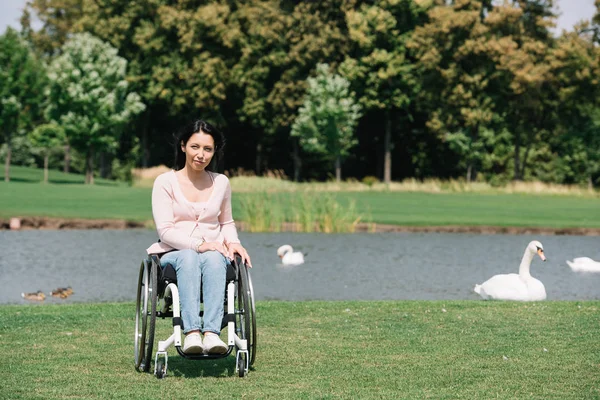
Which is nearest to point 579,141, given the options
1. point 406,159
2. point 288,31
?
point 406,159

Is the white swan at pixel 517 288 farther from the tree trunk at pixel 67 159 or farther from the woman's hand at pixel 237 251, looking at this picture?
the tree trunk at pixel 67 159

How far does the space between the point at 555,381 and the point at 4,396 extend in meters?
3.25

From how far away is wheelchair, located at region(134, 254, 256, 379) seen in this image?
256 inches

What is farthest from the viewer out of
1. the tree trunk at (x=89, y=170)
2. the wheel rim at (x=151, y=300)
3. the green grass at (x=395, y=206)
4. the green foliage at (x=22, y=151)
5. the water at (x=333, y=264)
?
the green foliage at (x=22, y=151)

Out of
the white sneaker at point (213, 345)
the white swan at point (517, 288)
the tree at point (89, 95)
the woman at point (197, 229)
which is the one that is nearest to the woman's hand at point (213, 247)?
the woman at point (197, 229)

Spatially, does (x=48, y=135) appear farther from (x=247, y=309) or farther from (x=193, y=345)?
(x=193, y=345)

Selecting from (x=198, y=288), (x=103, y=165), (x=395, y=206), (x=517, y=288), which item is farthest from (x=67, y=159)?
(x=198, y=288)

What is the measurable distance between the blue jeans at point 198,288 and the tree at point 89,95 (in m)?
48.6

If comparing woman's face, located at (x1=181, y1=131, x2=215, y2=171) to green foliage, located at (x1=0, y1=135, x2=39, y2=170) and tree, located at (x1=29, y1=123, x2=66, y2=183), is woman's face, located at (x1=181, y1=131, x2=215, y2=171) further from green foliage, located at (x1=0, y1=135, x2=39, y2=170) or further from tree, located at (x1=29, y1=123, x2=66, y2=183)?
green foliage, located at (x1=0, y1=135, x2=39, y2=170)

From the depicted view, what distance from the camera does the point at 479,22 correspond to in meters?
53.5

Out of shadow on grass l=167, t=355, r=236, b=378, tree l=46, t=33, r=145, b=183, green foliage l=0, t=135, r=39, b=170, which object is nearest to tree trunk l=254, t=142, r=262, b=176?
tree l=46, t=33, r=145, b=183

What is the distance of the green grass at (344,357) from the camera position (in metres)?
6.14

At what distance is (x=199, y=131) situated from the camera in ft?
22.9

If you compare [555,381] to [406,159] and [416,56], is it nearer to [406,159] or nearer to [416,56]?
[416,56]
